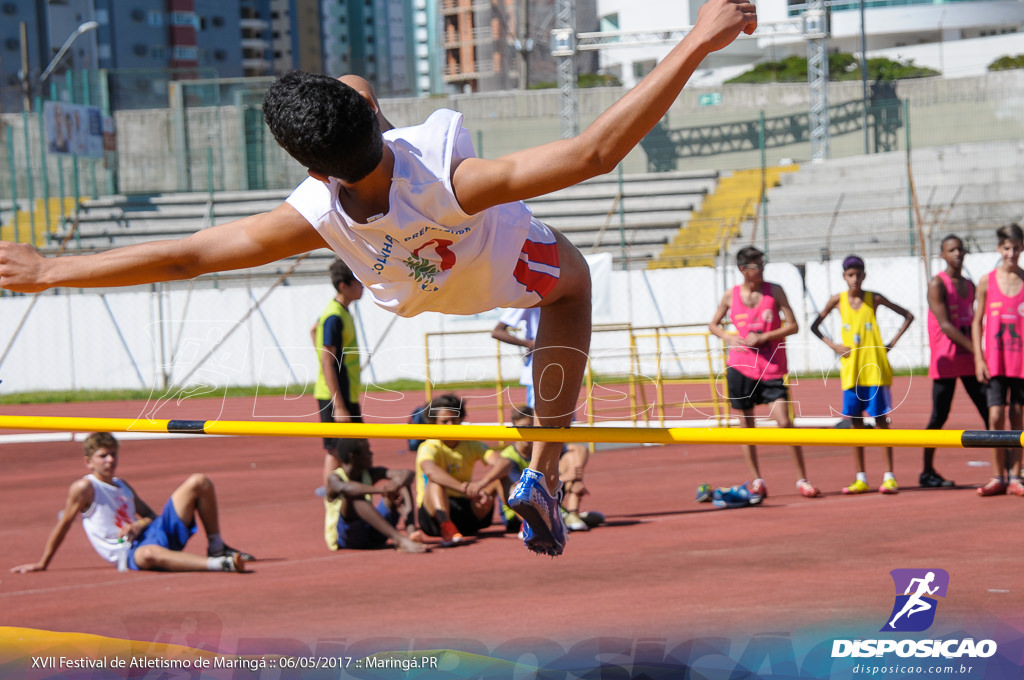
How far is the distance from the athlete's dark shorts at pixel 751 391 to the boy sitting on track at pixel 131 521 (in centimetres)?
361

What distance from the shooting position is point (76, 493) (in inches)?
253

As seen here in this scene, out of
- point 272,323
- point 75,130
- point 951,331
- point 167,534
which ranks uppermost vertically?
point 75,130

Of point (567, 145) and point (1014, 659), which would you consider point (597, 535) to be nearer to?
point (1014, 659)

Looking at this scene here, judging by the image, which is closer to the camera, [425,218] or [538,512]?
[425,218]

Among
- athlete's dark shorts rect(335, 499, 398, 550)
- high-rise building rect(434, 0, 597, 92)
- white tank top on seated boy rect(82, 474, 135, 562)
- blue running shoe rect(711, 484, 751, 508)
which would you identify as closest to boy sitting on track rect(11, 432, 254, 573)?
white tank top on seated boy rect(82, 474, 135, 562)

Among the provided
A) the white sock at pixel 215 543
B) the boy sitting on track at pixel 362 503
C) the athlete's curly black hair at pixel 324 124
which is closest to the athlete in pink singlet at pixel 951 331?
the boy sitting on track at pixel 362 503

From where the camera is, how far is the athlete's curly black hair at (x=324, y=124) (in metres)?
2.69

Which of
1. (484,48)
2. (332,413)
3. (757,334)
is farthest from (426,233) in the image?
(484,48)

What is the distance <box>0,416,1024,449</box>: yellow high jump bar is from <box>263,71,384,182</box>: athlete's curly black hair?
1200 mm

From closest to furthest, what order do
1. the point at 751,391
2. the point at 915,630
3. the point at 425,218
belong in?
the point at 425,218
the point at 915,630
the point at 751,391

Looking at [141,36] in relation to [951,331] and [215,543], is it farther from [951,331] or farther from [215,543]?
[951,331]

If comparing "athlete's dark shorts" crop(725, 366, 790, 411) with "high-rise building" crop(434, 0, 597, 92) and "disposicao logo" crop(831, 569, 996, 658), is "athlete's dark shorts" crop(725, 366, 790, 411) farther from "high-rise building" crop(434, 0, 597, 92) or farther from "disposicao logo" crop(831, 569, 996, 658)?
"high-rise building" crop(434, 0, 597, 92)

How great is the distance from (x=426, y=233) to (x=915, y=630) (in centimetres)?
285

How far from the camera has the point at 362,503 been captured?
22.3ft
